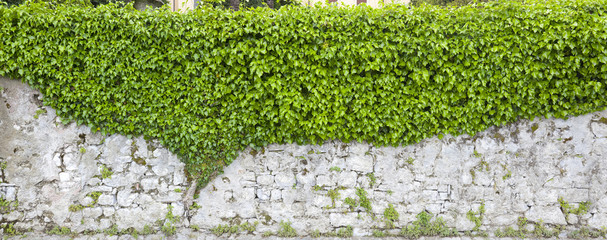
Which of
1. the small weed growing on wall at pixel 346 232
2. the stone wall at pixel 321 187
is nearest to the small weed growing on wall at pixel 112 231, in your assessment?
the stone wall at pixel 321 187

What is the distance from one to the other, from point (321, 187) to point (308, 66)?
5.37 ft

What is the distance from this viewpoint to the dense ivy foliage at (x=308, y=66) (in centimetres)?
379

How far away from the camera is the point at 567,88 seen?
393cm

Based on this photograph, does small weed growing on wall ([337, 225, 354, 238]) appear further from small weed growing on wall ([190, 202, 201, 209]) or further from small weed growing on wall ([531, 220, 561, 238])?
small weed growing on wall ([531, 220, 561, 238])

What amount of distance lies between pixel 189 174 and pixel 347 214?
219 cm

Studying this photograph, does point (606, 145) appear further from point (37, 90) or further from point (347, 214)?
point (37, 90)

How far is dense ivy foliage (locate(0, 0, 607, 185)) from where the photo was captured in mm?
3785

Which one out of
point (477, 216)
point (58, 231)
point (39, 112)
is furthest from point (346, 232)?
point (39, 112)

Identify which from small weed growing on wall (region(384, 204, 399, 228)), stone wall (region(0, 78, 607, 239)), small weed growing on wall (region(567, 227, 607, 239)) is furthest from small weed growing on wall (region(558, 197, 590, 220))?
small weed growing on wall (region(384, 204, 399, 228))

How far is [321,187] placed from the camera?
4414 millimetres

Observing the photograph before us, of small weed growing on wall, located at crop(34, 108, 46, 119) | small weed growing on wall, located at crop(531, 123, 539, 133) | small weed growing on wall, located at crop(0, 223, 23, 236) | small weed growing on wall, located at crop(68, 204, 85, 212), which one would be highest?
small weed growing on wall, located at crop(531, 123, 539, 133)

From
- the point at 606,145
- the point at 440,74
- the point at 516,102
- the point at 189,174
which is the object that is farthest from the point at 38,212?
the point at 606,145

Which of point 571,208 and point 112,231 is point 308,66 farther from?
point 571,208

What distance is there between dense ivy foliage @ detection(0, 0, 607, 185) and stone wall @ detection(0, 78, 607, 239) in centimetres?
32
